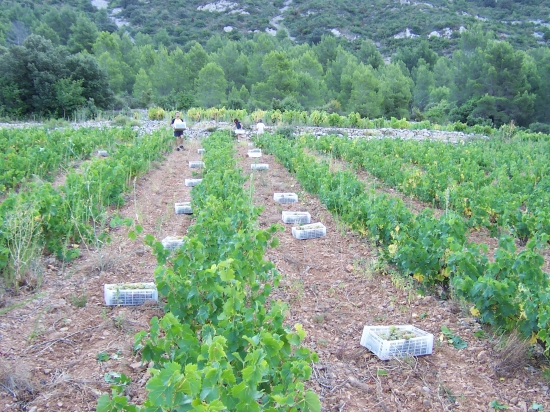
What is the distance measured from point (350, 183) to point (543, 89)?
29602 millimetres

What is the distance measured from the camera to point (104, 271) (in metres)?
5.09

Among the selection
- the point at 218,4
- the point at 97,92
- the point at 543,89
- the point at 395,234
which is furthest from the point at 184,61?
the point at 218,4

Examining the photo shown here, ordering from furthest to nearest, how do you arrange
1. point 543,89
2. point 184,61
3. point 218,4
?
1. point 218,4
2. point 184,61
3. point 543,89

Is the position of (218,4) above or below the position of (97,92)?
above

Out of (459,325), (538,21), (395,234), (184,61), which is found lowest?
(459,325)

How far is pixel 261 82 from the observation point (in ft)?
117

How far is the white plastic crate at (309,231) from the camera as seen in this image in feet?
21.6

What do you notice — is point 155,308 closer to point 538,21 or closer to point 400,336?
point 400,336

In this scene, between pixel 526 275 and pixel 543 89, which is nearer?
pixel 526 275

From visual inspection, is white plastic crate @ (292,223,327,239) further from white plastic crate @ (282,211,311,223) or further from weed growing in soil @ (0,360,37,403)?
weed growing in soil @ (0,360,37,403)

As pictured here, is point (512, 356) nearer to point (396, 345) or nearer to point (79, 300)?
point (396, 345)

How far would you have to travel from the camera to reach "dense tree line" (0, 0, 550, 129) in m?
24.7

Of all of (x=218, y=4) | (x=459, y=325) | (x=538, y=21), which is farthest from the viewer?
(x=218, y=4)

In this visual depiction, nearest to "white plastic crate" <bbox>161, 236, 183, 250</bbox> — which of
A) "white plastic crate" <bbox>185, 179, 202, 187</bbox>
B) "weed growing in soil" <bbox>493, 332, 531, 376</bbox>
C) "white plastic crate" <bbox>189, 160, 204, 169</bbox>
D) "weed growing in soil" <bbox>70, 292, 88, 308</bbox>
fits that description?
"weed growing in soil" <bbox>70, 292, 88, 308</bbox>
